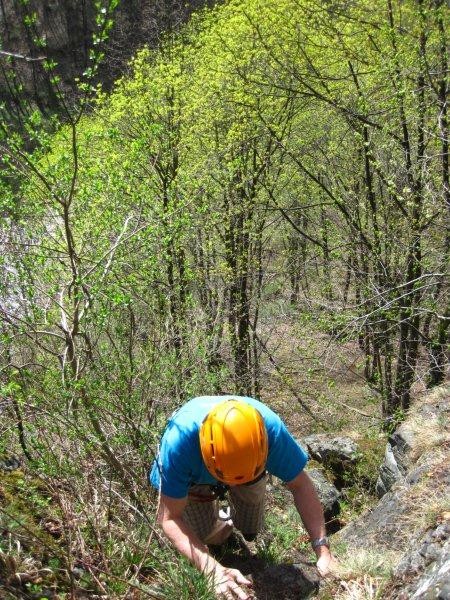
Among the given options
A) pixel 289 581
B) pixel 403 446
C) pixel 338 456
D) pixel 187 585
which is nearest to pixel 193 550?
pixel 187 585

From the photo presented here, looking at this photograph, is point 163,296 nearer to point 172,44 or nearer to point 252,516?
point 252,516

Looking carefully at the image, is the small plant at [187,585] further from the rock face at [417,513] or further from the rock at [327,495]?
the rock at [327,495]

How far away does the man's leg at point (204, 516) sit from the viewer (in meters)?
3.72

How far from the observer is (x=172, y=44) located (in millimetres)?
13742

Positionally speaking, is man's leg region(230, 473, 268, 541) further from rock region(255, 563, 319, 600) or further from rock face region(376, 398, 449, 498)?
rock face region(376, 398, 449, 498)

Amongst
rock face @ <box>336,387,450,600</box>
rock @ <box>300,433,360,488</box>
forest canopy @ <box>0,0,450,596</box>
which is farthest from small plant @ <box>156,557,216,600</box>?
rock @ <box>300,433,360,488</box>

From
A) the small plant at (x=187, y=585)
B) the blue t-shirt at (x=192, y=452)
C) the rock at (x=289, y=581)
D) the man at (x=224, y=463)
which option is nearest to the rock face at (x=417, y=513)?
the rock at (x=289, y=581)

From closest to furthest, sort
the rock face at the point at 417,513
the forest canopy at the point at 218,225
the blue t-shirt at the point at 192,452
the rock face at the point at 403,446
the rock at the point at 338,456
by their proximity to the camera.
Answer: the rock face at the point at 417,513, the blue t-shirt at the point at 192,452, the forest canopy at the point at 218,225, the rock face at the point at 403,446, the rock at the point at 338,456

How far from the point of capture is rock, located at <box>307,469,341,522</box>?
20.5 feet

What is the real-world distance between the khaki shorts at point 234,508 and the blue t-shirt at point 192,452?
38cm

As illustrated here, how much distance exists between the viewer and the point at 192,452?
3227 millimetres

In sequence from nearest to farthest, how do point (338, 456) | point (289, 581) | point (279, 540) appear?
point (289, 581), point (279, 540), point (338, 456)

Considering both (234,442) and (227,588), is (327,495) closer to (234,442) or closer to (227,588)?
(227,588)

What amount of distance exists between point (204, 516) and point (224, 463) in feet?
3.25
